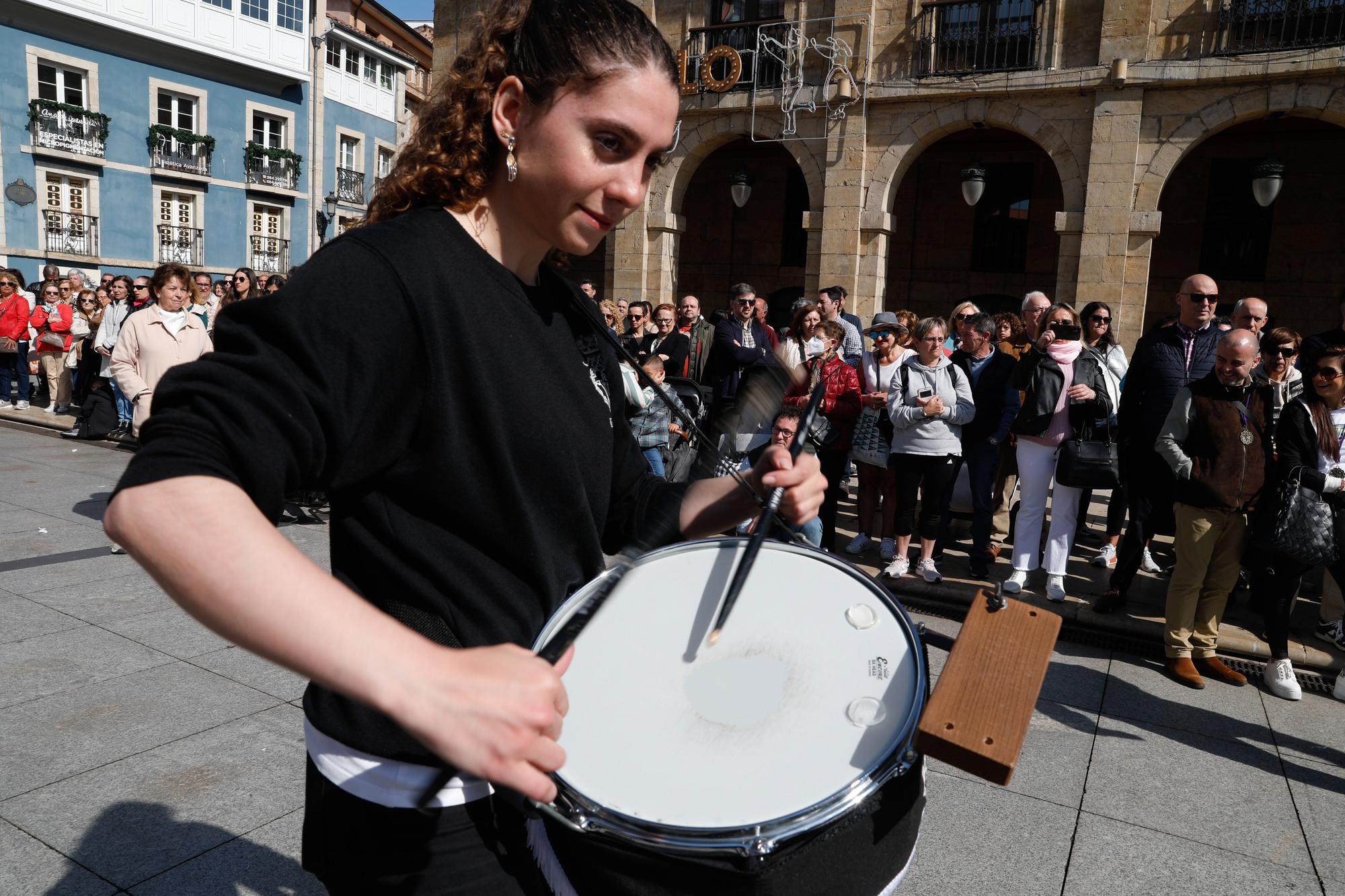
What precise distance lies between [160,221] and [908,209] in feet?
70.4

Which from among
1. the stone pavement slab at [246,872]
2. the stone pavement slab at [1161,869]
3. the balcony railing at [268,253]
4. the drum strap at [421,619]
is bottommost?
the stone pavement slab at [1161,869]

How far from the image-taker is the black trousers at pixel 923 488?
6.90 m

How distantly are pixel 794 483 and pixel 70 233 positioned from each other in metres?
29.5

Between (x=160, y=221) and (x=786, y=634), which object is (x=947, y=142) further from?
(x=160, y=221)

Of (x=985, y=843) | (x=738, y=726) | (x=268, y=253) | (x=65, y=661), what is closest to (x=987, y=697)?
(x=738, y=726)

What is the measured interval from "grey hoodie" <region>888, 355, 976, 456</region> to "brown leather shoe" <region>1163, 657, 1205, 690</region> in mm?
2164

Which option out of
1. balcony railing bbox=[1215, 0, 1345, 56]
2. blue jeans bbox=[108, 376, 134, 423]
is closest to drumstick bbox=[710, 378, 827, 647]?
blue jeans bbox=[108, 376, 134, 423]

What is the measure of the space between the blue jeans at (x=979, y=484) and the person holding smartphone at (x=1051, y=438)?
375 mm

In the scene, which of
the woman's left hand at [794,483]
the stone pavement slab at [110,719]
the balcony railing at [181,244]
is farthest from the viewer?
the balcony railing at [181,244]

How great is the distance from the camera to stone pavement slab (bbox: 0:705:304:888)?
2.95 meters

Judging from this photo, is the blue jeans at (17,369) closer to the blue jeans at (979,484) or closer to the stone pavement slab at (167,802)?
the stone pavement slab at (167,802)

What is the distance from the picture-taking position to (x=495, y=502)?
126 centimetres

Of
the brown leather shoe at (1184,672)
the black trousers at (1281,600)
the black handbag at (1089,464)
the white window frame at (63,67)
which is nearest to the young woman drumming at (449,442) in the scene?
the brown leather shoe at (1184,672)

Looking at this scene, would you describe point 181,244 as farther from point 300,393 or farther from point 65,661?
point 300,393
